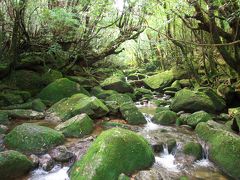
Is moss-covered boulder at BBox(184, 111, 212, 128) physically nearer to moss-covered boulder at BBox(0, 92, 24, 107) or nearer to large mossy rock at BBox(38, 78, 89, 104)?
large mossy rock at BBox(38, 78, 89, 104)

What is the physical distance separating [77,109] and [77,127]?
1.40 m

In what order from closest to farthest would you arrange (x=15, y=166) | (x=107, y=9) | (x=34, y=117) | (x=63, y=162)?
(x=15, y=166), (x=63, y=162), (x=34, y=117), (x=107, y=9)

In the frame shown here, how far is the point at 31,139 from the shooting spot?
6.27m

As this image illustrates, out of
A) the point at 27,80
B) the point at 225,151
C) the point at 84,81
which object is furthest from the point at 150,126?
the point at 84,81

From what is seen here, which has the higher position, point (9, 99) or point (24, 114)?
point (9, 99)

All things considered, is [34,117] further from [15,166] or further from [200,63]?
[200,63]

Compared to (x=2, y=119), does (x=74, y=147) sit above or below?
below

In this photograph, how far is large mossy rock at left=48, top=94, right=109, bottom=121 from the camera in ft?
28.6

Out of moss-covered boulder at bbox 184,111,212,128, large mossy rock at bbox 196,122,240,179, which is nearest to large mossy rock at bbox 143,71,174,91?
moss-covered boulder at bbox 184,111,212,128

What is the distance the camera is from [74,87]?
1123cm

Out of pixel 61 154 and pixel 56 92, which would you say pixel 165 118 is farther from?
pixel 61 154

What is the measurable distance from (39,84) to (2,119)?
3.74m

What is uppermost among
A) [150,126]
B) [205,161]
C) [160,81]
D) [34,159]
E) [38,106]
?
[160,81]

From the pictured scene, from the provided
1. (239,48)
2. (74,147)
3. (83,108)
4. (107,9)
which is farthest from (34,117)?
(239,48)
